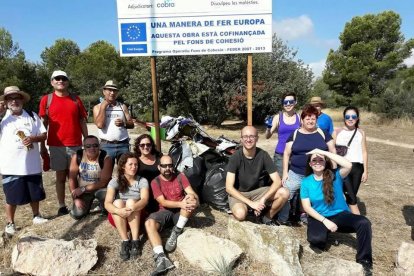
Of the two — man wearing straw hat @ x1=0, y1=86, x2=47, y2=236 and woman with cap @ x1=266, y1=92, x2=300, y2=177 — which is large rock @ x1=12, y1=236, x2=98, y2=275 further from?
woman with cap @ x1=266, y1=92, x2=300, y2=177

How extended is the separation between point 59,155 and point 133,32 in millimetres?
2066

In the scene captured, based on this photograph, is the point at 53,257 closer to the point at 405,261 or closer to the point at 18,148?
the point at 18,148

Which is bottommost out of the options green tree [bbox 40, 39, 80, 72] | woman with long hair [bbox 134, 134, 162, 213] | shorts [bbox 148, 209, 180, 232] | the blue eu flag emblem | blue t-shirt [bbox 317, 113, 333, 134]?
shorts [bbox 148, 209, 180, 232]

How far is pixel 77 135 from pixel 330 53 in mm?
24822

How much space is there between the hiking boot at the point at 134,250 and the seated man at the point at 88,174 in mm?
799

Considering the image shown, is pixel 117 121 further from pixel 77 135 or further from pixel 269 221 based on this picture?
pixel 269 221

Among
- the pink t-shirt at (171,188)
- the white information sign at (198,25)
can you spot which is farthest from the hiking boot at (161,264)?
the white information sign at (198,25)

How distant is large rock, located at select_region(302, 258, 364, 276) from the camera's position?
3.49 metres

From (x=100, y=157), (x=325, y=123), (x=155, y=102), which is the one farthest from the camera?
(x=155, y=102)

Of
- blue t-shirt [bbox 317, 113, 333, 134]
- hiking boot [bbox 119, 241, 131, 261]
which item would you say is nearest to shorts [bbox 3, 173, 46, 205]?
hiking boot [bbox 119, 241, 131, 261]

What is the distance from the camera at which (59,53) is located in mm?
47969

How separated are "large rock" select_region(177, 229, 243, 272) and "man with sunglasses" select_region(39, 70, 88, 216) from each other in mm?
1951

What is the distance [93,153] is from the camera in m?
4.30

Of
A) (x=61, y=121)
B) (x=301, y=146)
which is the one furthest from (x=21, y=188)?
(x=301, y=146)
